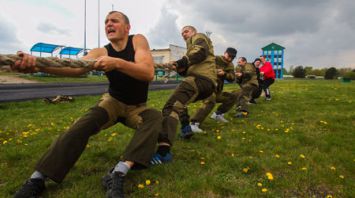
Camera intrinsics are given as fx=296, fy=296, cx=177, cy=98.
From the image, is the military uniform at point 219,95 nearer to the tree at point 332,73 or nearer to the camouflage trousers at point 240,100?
the camouflage trousers at point 240,100

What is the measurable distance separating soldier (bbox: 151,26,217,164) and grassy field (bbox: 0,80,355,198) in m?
0.80

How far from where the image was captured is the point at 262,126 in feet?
25.4

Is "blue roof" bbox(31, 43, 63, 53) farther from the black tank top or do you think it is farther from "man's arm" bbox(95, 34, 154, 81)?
"man's arm" bbox(95, 34, 154, 81)

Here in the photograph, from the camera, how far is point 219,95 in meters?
8.07

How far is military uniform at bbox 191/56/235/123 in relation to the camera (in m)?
7.15

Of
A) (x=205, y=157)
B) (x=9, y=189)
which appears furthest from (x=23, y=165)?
(x=205, y=157)

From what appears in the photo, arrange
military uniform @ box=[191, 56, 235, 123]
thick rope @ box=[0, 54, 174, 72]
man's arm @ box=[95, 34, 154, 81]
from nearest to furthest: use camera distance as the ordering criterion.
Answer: thick rope @ box=[0, 54, 174, 72]
man's arm @ box=[95, 34, 154, 81]
military uniform @ box=[191, 56, 235, 123]

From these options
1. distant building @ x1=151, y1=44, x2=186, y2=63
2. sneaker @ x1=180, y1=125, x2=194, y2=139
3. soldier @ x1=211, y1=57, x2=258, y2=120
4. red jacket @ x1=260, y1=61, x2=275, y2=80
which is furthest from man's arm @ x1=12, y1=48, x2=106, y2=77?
distant building @ x1=151, y1=44, x2=186, y2=63

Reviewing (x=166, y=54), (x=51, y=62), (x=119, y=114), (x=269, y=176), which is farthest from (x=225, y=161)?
(x=166, y=54)

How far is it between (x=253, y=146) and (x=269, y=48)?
56.7 metres

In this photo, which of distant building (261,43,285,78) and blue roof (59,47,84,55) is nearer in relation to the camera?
blue roof (59,47,84,55)

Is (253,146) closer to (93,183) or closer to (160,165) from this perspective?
(160,165)

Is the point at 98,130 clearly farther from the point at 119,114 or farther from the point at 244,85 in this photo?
the point at 244,85

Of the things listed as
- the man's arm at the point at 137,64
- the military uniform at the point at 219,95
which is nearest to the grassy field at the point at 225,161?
the military uniform at the point at 219,95
